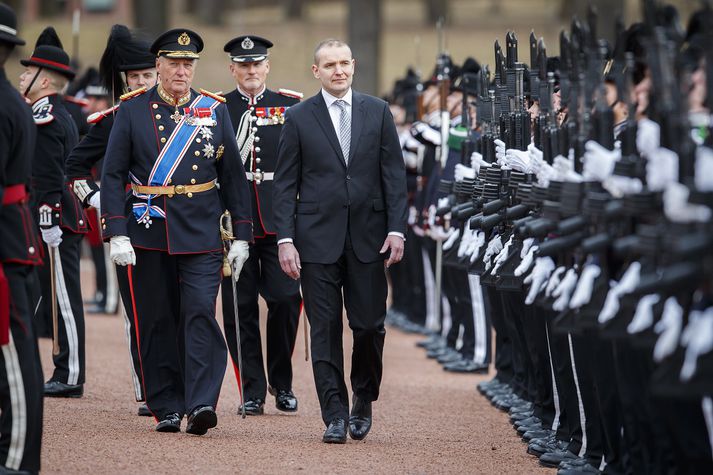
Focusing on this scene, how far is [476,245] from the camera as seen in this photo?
31.2ft

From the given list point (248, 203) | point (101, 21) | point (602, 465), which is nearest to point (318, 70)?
point (248, 203)

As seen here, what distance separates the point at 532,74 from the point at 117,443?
2908 millimetres

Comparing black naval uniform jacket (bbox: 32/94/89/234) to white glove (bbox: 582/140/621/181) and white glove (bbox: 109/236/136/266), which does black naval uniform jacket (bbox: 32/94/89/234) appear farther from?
white glove (bbox: 582/140/621/181)

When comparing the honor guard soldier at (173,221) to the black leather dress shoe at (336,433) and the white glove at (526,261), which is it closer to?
the black leather dress shoe at (336,433)

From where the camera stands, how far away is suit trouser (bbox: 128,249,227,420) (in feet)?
27.5

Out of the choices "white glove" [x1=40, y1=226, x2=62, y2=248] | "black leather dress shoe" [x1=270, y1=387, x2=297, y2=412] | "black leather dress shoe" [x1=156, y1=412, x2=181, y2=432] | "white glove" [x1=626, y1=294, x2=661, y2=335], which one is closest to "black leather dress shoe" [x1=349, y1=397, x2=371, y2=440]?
"black leather dress shoe" [x1=156, y1=412, x2=181, y2=432]

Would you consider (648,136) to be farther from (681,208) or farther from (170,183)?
(170,183)

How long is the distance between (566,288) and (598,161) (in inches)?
26.8

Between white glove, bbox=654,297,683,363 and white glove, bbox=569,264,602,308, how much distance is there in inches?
31.2

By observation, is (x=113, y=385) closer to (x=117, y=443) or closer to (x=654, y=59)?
(x=117, y=443)

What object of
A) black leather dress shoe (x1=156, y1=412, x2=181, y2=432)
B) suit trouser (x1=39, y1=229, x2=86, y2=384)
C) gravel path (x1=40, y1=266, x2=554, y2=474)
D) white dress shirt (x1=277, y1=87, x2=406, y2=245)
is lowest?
gravel path (x1=40, y1=266, x2=554, y2=474)

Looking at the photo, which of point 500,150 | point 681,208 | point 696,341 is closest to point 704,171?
point 681,208

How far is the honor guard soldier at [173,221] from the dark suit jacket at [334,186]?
1.27ft

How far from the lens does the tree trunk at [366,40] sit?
25.5 meters
